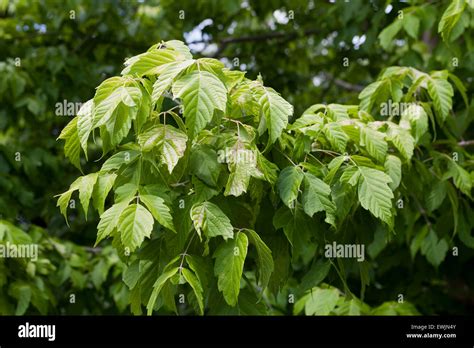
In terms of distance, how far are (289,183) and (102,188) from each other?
603 mm

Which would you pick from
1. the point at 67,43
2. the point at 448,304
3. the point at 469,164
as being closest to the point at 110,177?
the point at 469,164

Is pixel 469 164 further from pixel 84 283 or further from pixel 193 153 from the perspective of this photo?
pixel 84 283

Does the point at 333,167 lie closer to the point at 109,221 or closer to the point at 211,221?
the point at 211,221

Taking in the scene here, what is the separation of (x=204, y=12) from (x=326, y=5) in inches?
39.6

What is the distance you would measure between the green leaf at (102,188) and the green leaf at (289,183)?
540mm

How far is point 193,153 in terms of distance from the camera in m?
2.15

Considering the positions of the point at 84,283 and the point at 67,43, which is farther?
the point at 67,43

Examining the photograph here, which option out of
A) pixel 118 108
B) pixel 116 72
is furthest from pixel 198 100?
pixel 116 72

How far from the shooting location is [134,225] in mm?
1983

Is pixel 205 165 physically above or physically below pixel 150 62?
below

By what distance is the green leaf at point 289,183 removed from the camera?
2143 millimetres
